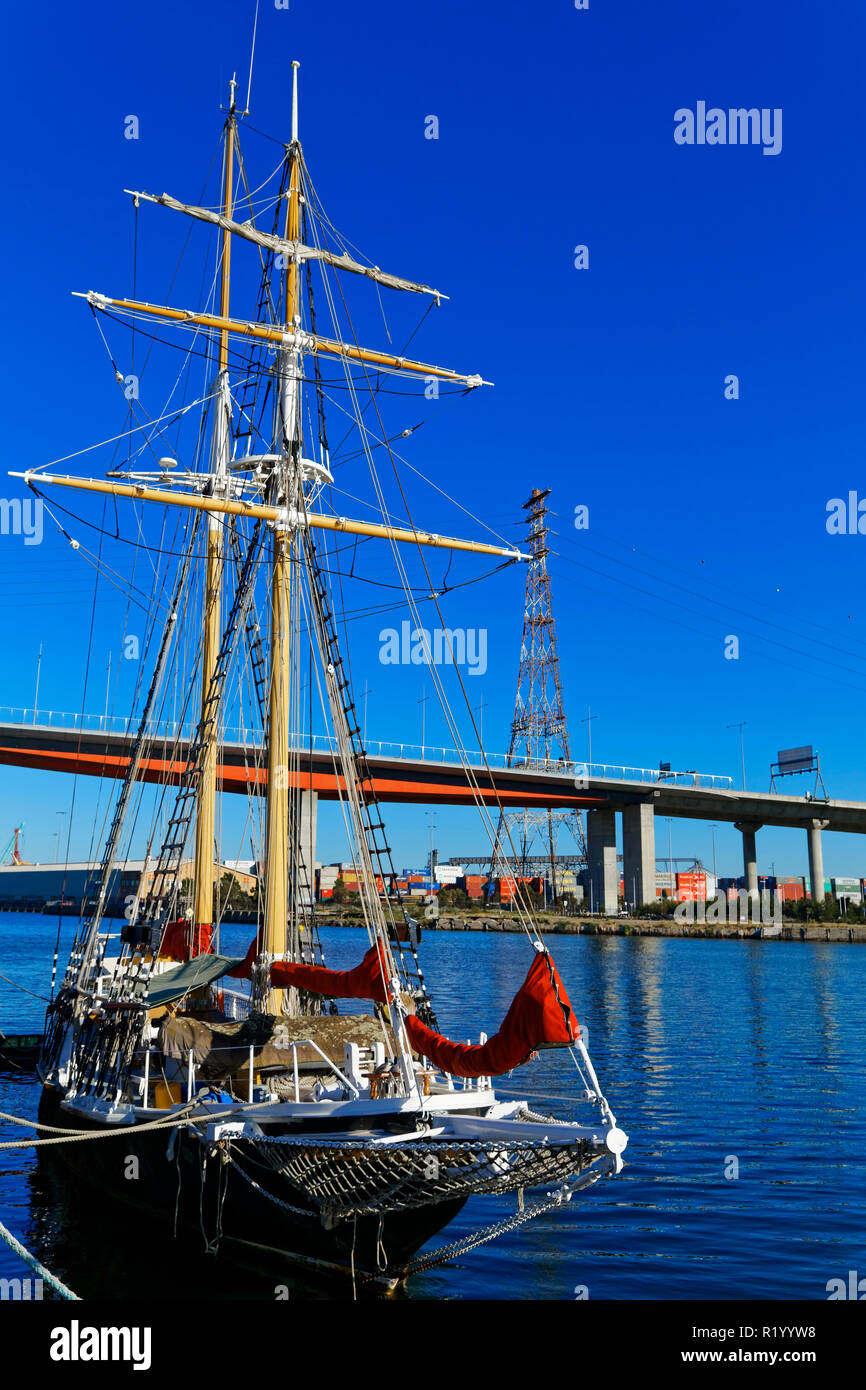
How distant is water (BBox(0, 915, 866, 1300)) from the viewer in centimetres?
1539

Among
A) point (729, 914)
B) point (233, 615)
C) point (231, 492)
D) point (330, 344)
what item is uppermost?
point (330, 344)

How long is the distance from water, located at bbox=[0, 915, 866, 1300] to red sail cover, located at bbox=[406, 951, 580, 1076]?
2.38 metres

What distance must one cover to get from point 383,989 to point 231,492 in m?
18.6

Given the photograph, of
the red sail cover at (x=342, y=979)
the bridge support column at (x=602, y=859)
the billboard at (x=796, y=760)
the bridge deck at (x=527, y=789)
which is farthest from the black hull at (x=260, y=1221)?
the billboard at (x=796, y=760)

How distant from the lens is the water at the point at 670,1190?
15391 mm

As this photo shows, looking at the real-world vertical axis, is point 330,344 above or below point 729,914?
above

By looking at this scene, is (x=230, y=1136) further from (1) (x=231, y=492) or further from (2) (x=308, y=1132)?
(1) (x=231, y=492)

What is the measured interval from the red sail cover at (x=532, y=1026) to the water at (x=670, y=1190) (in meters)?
2.38

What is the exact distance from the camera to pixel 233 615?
22.7 m

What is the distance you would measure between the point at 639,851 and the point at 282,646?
317 feet

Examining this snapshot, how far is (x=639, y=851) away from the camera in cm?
11381

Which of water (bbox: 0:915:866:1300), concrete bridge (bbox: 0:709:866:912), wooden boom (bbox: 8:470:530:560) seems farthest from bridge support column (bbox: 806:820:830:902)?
wooden boom (bbox: 8:470:530:560)

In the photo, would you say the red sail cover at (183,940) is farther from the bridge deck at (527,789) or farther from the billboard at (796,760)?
the billboard at (796,760)
